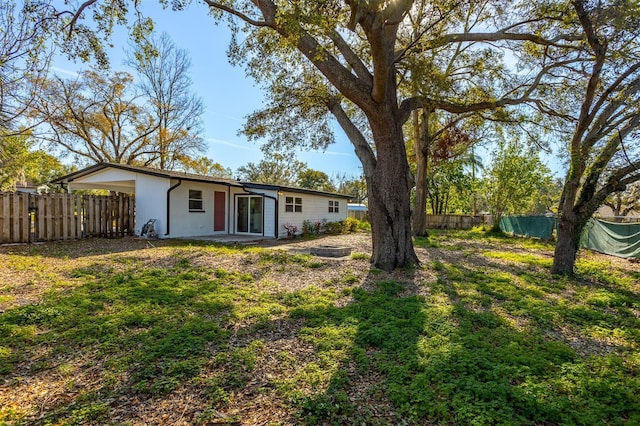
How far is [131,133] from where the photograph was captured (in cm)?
2303

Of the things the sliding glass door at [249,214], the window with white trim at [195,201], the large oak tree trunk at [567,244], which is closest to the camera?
the large oak tree trunk at [567,244]

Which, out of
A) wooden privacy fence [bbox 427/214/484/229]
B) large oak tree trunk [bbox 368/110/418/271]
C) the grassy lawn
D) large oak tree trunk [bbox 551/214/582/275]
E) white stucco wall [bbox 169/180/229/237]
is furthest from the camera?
wooden privacy fence [bbox 427/214/484/229]

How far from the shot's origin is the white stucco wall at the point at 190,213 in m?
12.6

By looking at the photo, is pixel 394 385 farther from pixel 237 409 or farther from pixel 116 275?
pixel 116 275

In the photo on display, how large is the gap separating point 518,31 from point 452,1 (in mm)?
4184

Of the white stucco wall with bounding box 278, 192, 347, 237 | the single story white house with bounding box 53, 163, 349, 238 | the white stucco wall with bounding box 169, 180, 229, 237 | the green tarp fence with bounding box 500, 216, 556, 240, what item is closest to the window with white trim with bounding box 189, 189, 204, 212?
the single story white house with bounding box 53, 163, 349, 238

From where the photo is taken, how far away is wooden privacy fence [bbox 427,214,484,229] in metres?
24.0

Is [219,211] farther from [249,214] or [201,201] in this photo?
[249,214]

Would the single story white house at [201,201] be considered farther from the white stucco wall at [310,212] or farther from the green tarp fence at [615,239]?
the green tarp fence at [615,239]

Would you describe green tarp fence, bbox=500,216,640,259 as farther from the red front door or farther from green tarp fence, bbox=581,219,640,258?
the red front door

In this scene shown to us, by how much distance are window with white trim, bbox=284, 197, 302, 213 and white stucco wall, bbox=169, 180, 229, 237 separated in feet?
9.78

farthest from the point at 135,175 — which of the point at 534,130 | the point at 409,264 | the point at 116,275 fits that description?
the point at 534,130

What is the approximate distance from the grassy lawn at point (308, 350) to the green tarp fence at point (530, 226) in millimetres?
10443

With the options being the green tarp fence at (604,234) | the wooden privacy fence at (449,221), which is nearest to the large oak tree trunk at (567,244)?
the green tarp fence at (604,234)
